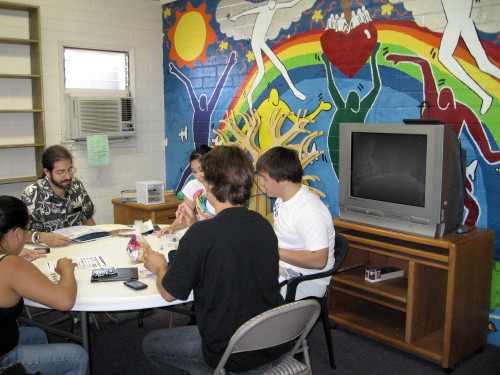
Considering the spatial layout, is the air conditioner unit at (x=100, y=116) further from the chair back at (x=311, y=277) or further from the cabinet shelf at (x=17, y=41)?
Answer: the chair back at (x=311, y=277)

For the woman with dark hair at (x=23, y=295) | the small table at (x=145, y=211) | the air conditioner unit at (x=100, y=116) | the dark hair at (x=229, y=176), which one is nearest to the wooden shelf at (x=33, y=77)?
the air conditioner unit at (x=100, y=116)

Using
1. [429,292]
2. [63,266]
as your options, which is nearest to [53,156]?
[63,266]

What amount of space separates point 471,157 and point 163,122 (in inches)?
127

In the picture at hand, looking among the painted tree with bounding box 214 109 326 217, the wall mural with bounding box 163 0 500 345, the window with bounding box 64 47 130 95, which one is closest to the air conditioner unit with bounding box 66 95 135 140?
the window with bounding box 64 47 130 95

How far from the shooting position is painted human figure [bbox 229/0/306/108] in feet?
13.4

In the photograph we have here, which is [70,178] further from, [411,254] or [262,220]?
[411,254]

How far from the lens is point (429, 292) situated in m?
3.08

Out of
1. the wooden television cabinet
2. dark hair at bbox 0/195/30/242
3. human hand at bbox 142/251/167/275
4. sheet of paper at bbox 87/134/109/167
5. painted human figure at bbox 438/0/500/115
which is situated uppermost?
painted human figure at bbox 438/0/500/115

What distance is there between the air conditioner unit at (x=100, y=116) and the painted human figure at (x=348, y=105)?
2081 millimetres

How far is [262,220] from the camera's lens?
6.08 feet

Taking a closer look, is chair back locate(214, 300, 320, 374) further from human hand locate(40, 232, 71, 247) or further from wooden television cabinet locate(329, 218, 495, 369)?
human hand locate(40, 232, 71, 247)

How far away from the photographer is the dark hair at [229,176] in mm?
1862

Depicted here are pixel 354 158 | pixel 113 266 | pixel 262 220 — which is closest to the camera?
pixel 262 220

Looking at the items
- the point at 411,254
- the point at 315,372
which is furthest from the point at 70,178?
the point at 411,254
